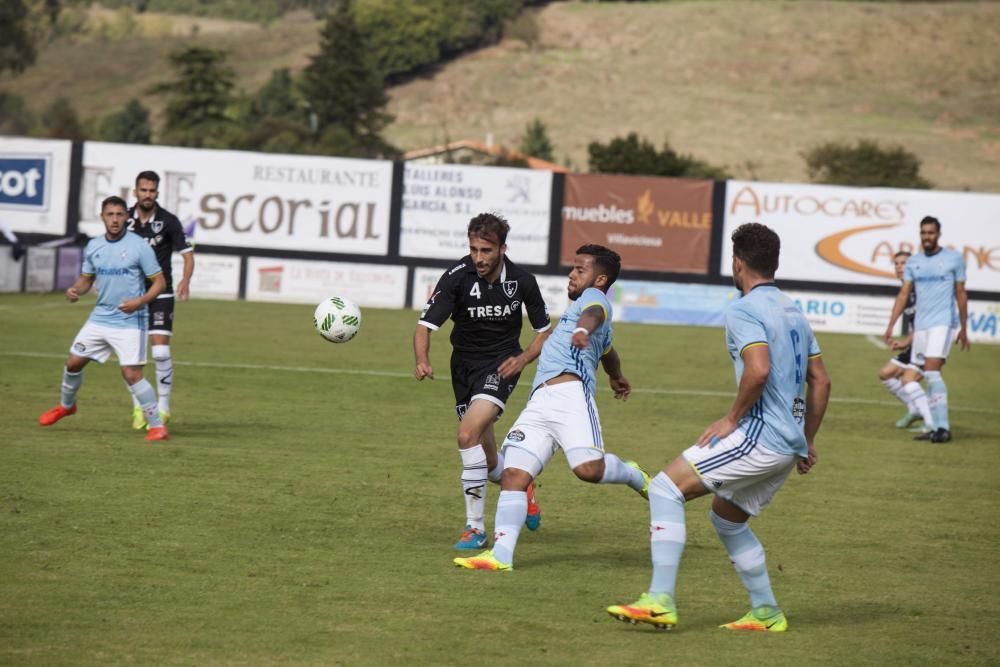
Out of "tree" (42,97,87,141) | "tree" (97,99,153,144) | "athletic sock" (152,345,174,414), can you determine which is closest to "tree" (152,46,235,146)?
"tree" (42,97,87,141)

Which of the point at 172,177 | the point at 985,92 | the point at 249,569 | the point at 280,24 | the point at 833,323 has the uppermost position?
the point at 280,24

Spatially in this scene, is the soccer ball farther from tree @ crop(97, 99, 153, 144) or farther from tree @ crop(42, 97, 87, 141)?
tree @ crop(97, 99, 153, 144)

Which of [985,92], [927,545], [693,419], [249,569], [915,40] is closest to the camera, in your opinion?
[249,569]

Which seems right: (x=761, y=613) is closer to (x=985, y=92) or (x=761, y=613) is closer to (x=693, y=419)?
(x=693, y=419)

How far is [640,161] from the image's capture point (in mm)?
85375

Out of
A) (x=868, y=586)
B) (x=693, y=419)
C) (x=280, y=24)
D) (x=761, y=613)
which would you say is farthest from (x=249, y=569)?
(x=280, y=24)

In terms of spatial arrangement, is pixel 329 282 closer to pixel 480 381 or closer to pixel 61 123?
pixel 480 381

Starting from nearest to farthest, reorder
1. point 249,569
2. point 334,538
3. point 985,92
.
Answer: point 249,569, point 334,538, point 985,92

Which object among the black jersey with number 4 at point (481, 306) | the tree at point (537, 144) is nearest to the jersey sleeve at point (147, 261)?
the black jersey with number 4 at point (481, 306)

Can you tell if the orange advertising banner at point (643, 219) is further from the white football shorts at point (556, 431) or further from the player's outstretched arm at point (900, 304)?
the white football shorts at point (556, 431)

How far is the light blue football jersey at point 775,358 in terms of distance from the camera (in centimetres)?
760

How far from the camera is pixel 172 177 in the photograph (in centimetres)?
3597

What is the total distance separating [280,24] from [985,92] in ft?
300

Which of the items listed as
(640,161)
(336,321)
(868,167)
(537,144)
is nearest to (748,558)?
(336,321)
